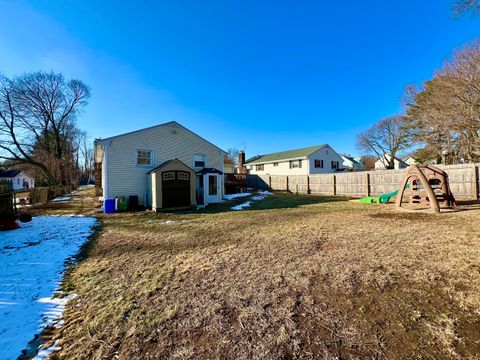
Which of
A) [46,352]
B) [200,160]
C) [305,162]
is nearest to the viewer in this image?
[46,352]

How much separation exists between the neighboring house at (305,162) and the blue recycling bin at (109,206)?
22014mm

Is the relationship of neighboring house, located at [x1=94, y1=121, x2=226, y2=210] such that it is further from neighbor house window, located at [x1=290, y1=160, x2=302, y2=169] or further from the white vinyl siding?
neighbor house window, located at [x1=290, y1=160, x2=302, y2=169]

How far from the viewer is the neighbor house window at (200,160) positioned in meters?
14.5

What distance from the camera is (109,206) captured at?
11.2 metres

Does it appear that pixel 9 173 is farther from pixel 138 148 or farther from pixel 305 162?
pixel 305 162

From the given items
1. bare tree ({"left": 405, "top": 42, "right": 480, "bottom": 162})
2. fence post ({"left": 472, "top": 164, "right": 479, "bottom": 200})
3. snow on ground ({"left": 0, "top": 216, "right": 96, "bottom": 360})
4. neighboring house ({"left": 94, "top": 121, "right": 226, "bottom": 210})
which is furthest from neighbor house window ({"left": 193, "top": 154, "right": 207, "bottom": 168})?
bare tree ({"left": 405, "top": 42, "right": 480, "bottom": 162})

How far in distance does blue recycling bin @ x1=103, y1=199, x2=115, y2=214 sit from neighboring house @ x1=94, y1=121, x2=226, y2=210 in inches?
20.9

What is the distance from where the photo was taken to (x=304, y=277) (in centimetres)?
349

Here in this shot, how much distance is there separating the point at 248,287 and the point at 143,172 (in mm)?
11200

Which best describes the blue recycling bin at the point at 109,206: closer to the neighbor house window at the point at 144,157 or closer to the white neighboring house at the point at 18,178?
the neighbor house window at the point at 144,157

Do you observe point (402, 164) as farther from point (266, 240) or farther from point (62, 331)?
point (62, 331)

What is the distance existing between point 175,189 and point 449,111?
19.9 m

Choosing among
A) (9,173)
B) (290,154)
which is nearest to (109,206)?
(290,154)

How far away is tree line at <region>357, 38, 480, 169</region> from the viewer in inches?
550
